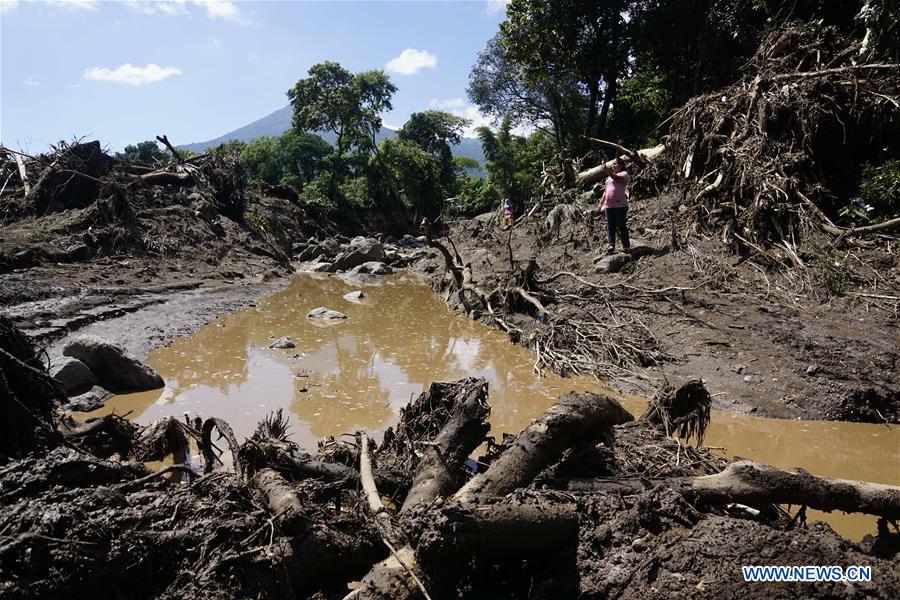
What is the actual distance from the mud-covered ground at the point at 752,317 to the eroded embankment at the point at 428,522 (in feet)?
9.46

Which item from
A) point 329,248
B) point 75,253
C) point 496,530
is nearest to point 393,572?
point 496,530

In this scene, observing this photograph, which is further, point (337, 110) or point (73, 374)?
point (337, 110)

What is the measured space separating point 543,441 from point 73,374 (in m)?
5.32

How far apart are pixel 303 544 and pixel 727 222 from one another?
928 centimetres

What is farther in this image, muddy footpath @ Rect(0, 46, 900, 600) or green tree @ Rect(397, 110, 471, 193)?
green tree @ Rect(397, 110, 471, 193)

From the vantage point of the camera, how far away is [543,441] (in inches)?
127

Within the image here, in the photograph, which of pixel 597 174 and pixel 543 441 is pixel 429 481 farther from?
pixel 597 174

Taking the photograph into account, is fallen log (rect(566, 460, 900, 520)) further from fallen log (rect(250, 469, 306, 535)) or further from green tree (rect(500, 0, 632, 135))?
green tree (rect(500, 0, 632, 135))

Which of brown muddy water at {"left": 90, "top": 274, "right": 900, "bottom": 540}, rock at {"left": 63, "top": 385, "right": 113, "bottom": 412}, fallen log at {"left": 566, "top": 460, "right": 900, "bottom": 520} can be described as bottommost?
brown muddy water at {"left": 90, "top": 274, "right": 900, "bottom": 540}

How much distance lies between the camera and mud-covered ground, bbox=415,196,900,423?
5.77 metres

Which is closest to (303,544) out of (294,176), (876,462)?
(876,462)

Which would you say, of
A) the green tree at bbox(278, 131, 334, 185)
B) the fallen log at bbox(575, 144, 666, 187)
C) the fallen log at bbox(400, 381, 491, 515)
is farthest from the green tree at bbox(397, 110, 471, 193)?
the fallen log at bbox(400, 381, 491, 515)

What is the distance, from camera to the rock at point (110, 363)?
6215 millimetres

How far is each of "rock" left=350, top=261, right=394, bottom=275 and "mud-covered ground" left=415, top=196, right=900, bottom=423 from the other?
601cm
